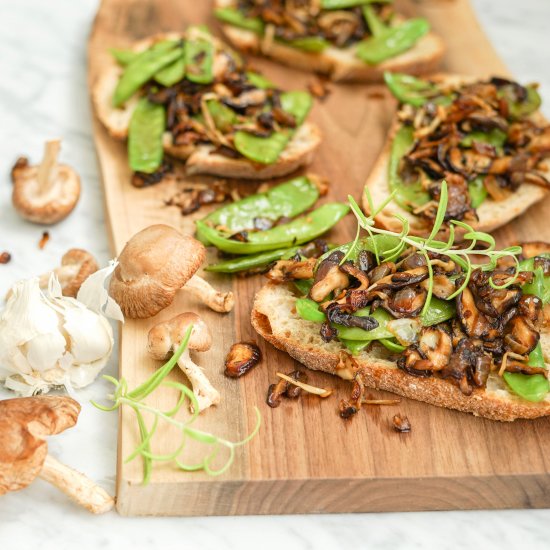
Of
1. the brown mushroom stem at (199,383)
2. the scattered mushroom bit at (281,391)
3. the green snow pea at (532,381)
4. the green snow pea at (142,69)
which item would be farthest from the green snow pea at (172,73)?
the green snow pea at (532,381)

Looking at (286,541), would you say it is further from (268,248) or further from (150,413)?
(268,248)

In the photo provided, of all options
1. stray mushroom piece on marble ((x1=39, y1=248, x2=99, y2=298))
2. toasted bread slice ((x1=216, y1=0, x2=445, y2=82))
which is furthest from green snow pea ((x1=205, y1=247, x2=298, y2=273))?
toasted bread slice ((x1=216, y1=0, x2=445, y2=82))

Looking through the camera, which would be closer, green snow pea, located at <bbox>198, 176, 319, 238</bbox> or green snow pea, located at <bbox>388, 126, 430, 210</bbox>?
→ green snow pea, located at <bbox>198, 176, 319, 238</bbox>

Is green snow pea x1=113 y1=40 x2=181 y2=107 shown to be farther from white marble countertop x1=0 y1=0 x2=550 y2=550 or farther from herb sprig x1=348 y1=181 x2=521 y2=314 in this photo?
herb sprig x1=348 y1=181 x2=521 y2=314

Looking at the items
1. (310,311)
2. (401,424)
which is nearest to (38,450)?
(310,311)

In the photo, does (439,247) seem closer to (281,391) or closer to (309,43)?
(281,391)

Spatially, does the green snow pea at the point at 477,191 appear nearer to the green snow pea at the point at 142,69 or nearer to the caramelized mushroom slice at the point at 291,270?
the caramelized mushroom slice at the point at 291,270

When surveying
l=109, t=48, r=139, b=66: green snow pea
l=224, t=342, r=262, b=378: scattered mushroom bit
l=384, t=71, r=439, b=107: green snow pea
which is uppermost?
l=109, t=48, r=139, b=66: green snow pea
